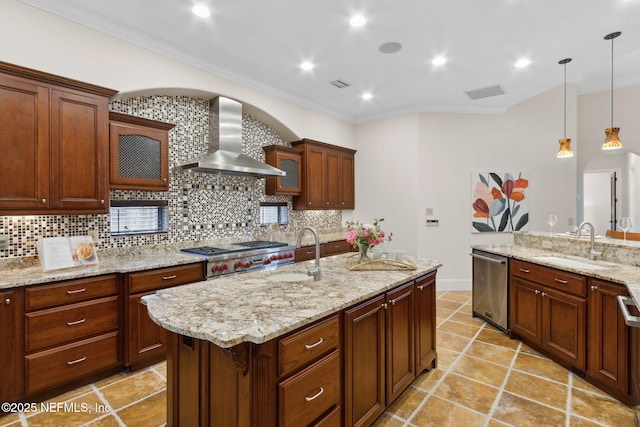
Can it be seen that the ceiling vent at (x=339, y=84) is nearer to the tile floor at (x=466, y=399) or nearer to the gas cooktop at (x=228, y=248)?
the gas cooktop at (x=228, y=248)

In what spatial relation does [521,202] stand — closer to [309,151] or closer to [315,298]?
[309,151]

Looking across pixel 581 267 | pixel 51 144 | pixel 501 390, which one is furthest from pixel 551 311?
pixel 51 144

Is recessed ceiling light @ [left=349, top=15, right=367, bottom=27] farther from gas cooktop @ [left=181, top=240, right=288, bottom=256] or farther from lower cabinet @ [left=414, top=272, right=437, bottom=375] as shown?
gas cooktop @ [left=181, top=240, right=288, bottom=256]

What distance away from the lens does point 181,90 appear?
11.6 ft

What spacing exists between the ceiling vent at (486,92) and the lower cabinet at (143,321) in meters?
4.72

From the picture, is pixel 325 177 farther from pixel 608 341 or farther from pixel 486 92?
pixel 608 341

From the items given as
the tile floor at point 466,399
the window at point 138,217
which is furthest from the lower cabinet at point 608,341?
the window at point 138,217

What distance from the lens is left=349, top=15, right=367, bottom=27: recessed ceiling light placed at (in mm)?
2838

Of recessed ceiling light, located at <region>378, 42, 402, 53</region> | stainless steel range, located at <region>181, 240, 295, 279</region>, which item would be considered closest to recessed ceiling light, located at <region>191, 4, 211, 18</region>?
recessed ceiling light, located at <region>378, 42, 402, 53</region>

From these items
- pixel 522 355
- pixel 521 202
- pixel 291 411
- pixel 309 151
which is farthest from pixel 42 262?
pixel 521 202

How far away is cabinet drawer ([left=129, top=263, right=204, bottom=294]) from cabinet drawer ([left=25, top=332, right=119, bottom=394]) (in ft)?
1.41

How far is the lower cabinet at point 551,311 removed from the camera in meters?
2.57

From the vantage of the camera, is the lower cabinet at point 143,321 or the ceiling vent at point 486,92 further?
the ceiling vent at point 486,92

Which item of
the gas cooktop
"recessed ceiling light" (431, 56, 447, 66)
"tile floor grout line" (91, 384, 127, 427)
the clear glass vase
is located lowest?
"tile floor grout line" (91, 384, 127, 427)
